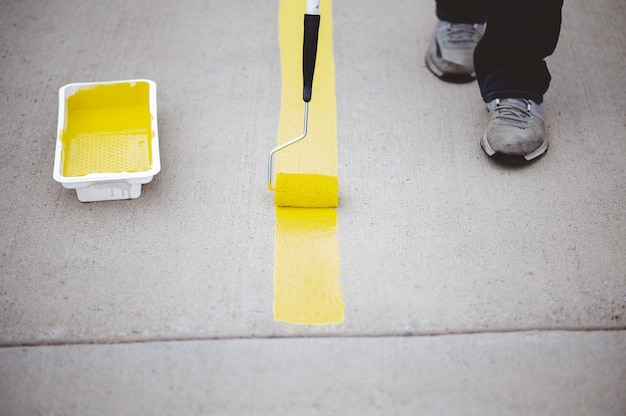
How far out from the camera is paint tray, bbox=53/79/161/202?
7.48ft

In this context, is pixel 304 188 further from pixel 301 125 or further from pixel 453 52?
pixel 453 52

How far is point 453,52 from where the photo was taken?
289cm

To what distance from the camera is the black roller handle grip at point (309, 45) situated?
199 cm

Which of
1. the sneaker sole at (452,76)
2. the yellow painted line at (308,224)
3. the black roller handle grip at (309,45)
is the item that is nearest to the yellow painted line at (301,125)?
the yellow painted line at (308,224)

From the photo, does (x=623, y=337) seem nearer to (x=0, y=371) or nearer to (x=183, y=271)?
(x=183, y=271)

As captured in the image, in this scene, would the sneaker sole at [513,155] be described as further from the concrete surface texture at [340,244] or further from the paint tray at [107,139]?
the paint tray at [107,139]

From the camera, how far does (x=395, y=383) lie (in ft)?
5.95

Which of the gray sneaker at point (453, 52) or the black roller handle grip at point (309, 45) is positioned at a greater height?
the black roller handle grip at point (309, 45)

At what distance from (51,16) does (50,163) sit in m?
1.20

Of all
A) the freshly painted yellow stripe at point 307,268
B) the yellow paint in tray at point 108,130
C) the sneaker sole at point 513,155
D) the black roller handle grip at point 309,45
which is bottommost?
the freshly painted yellow stripe at point 307,268

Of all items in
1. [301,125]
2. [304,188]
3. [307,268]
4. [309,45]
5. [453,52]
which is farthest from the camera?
[453,52]

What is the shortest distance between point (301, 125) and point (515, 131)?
956mm

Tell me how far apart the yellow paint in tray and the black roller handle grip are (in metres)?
0.81

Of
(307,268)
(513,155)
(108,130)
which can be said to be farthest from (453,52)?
(108,130)
